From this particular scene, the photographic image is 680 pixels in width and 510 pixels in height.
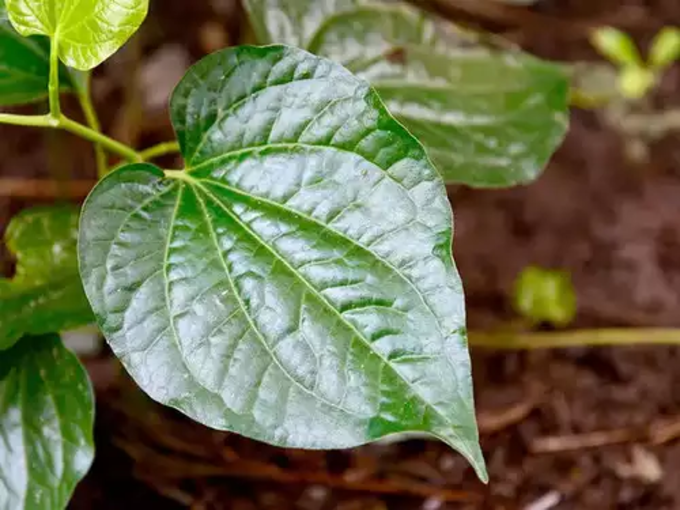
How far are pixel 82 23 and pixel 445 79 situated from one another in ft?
1.33

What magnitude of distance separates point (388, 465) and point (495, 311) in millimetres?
354

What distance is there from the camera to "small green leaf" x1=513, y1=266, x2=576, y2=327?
1.28m

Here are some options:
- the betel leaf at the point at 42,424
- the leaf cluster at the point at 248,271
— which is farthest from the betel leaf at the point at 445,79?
the betel leaf at the point at 42,424

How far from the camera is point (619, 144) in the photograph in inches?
63.2

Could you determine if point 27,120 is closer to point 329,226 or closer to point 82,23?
point 82,23

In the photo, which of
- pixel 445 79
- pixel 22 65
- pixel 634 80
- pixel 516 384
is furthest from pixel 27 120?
pixel 634 80

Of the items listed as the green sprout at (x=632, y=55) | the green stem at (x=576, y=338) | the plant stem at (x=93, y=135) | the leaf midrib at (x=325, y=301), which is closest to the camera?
the leaf midrib at (x=325, y=301)

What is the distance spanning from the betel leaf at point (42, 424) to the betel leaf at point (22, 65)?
0.71ft

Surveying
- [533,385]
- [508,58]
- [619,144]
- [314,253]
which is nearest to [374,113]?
[314,253]

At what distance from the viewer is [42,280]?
78cm

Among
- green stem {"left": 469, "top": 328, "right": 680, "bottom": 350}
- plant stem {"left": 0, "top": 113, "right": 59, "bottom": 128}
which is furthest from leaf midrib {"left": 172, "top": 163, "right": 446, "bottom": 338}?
green stem {"left": 469, "top": 328, "right": 680, "bottom": 350}

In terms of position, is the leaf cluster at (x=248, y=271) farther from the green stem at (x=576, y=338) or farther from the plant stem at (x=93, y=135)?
the green stem at (x=576, y=338)

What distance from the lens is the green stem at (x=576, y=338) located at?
4.14 feet

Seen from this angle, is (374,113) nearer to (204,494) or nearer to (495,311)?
(204,494)
